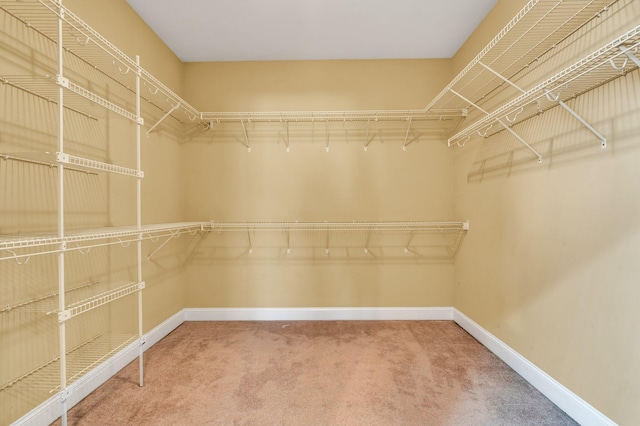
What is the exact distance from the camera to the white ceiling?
197cm

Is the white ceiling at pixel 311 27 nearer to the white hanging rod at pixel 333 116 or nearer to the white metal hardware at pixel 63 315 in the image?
the white hanging rod at pixel 333 116

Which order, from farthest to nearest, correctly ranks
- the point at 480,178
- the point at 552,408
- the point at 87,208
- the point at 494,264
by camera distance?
the point at 480,178
the point at 494,264
the point at 87,208
the point at 552,408

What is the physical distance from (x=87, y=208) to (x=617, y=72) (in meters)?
2.75

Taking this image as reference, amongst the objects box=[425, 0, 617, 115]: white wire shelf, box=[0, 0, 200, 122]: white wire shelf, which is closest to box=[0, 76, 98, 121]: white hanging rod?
box=[0, 0, 200, 122]: white wire shelf

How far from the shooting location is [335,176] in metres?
2.67

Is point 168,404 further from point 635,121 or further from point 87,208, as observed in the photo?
point 635,121

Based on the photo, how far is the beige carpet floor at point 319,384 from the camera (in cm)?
143

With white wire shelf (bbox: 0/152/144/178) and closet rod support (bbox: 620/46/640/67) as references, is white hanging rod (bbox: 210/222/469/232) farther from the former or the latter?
closet rod support (bbox: 620/46/640/67)

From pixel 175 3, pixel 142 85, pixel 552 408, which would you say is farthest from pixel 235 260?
pixel 552 408

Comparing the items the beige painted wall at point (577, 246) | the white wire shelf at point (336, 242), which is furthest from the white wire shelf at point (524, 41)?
the white wire shelf at point (336, 242)

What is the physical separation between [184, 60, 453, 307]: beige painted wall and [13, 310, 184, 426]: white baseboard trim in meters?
0.51

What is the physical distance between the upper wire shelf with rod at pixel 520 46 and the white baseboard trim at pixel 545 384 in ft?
5.50

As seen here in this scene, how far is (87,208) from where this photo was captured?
1639 mm

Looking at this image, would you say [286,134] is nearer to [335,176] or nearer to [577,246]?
[335,176]
